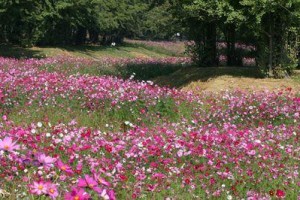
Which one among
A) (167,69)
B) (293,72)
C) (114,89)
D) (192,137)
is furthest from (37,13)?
(192,137)

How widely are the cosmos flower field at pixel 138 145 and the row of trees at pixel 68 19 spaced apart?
48.4ft

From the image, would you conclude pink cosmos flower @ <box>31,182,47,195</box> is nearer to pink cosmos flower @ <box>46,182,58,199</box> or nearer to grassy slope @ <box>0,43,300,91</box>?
pink cosmos flower @ <box>46,182,58,199</box>

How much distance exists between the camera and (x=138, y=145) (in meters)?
6.06

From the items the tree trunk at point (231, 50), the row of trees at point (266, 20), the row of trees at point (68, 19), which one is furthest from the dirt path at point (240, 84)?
the row of trees at point (68, 19)

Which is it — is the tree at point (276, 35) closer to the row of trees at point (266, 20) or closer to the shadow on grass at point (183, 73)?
the row of trees at point (266, 20)

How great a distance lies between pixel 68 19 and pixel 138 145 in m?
36.2

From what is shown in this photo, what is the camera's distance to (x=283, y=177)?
19.1ft

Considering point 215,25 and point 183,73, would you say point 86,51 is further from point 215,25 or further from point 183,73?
point 183,73

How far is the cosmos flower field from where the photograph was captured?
4.04m

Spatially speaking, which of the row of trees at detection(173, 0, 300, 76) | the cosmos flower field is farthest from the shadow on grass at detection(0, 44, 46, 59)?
the cosmos flower field

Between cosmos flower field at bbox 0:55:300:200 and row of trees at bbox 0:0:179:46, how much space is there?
14765 mm

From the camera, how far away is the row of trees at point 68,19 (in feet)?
105

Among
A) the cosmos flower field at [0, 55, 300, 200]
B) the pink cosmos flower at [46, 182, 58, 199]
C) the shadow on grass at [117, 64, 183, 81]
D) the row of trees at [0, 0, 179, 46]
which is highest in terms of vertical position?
the row of trees at [0, 0, 179, 46]

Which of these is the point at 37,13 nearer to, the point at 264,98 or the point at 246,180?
the point at 264,98
